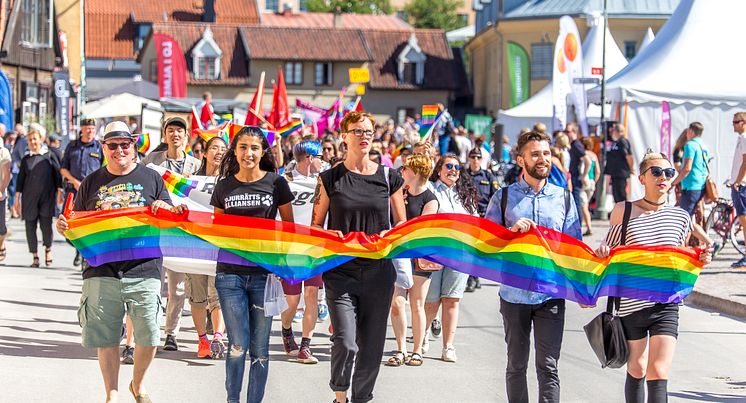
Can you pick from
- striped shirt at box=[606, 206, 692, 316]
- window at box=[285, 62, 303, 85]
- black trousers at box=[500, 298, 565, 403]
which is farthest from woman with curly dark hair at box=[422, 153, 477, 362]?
window at box=[285, 62, 303, 85]

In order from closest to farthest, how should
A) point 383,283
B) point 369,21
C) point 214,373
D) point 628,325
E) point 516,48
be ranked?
point 628,325 → point 383,283 → point 214,373 → point 516,48 → point 369,21

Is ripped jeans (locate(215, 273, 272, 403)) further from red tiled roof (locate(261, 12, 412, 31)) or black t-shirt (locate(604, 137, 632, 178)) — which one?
red tiled roof (locate(261, 12, 412, 31))

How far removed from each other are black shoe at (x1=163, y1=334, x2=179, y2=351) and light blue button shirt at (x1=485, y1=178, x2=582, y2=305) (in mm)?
4040

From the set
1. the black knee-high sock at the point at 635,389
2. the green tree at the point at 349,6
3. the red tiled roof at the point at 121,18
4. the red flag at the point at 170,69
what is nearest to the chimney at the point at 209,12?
the red tiled roof at the point at 121,18

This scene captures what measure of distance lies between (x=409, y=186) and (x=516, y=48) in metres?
35.5

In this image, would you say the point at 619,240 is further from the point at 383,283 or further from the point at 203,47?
the point at 203,47

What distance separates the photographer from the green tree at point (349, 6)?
10006 cm

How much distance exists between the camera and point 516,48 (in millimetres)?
45125

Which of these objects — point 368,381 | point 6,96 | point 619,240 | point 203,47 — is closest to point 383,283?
point 368,381

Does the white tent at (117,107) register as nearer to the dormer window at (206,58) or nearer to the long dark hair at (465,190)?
the long dark hair at (465,190)

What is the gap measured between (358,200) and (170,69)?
41791mm

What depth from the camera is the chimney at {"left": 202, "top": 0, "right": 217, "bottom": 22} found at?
267ft

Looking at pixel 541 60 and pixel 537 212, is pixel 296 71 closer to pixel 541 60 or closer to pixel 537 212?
pixel 541 60

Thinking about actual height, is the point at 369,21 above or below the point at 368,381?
above
